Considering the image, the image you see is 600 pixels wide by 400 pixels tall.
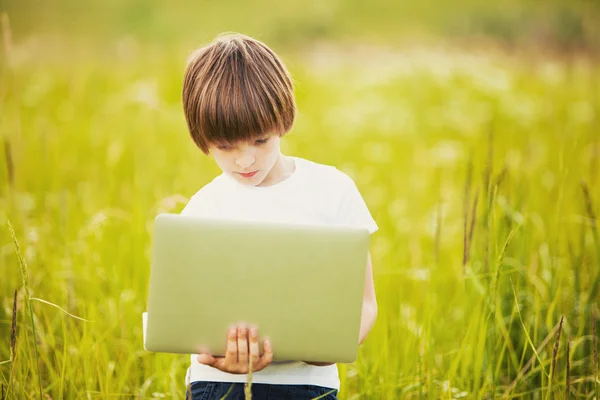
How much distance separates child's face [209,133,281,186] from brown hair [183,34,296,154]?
0.06 ft

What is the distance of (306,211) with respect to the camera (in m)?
1.60

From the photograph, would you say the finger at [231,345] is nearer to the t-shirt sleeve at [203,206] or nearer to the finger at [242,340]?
the finger at [242,340]

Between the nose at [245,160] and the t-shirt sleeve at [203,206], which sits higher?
the nose at [245,160]

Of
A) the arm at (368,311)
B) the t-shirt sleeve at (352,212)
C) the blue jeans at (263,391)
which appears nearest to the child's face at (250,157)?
the t-shirt sleeve at (352,212)

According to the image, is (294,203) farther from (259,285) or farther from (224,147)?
(259,285)

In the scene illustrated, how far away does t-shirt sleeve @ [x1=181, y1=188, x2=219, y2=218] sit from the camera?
1.61m

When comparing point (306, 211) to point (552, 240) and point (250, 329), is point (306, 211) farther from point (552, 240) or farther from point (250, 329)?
point (552, 240)

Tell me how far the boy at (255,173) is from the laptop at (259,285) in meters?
0.13

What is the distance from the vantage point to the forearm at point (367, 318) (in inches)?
61.6

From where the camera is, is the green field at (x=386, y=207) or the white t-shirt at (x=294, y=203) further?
the green field at (x=386, y=207)

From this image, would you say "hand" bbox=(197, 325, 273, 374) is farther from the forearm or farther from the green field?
the green field

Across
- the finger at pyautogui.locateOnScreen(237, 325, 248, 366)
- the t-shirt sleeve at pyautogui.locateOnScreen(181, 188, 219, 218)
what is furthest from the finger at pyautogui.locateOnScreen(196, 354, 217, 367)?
the t-shirt sleeve at pyautogui.locateOnScreen(181, 188, 219, 218)

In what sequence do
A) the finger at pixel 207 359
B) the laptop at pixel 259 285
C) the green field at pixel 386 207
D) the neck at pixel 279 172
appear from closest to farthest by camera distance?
the laptop at pixel 259 285 → the finger at pixel 207 359 → the neck at pixel 279 172 → the green field at pixel 386 207

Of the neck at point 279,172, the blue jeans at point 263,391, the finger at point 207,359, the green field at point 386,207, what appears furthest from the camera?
the green field at point 386,207
